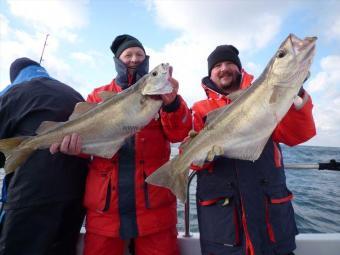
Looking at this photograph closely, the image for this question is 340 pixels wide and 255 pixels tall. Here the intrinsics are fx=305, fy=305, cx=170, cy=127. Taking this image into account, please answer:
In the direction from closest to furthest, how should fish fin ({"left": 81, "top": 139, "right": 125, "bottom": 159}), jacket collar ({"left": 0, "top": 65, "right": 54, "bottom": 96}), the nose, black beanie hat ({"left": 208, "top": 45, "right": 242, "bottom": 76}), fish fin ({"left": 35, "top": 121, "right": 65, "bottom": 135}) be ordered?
fish fin ({"left": 35, "top": 121, "right": 65, "bottom": 135}), fish fin ({"left": 81, "top": 139, "right": 125, "bottom": 159}), jacket collar ({"left": 0, "top": 65, "right": 54, "bottom": 96}), the nose, black beanie hat ({"left": 208, "top": 45, "right": 242, "bottom": 76})

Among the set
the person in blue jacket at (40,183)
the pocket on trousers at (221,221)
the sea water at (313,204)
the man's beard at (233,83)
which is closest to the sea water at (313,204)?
the sea water at (313,204)

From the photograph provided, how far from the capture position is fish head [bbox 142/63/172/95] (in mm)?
3818

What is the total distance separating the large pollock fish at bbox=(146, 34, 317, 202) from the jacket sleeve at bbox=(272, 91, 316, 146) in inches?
17.2

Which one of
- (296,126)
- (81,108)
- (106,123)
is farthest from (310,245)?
(81,108)

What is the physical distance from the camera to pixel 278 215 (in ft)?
12.2

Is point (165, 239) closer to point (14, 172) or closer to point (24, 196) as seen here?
point (24, 196)

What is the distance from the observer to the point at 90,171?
439cm

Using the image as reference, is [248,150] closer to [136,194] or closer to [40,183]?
[136,194]

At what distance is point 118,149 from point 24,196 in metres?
1.30

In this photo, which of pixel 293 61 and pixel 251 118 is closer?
pixel 293 61

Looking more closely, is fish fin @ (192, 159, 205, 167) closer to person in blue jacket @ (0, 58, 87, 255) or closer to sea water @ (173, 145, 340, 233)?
person in blue jacket @ (0, 58, 87, 255)

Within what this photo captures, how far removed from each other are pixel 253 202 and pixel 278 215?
0.35 m

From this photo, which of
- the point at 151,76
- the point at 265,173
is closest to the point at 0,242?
the point at 151,76

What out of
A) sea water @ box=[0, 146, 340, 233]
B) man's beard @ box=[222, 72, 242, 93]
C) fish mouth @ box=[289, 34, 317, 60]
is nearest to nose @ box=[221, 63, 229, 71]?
man's beard @ box=[222, 72, 242, 93]
